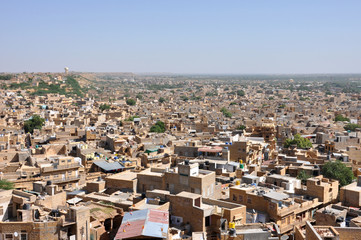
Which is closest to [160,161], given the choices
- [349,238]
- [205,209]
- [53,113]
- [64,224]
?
[205,209]

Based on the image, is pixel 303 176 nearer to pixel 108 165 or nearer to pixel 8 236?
pixel 108 165

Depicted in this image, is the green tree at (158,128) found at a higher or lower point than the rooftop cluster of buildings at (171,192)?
lower

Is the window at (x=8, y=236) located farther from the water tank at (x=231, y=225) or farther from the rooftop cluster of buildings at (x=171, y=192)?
the water tank at (x=231, y=225)

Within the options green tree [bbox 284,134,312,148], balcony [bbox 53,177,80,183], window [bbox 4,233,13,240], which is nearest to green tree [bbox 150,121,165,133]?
green tree [bbox 284,134,312,148]

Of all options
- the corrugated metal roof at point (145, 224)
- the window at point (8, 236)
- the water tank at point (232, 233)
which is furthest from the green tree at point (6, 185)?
the water tank at point (232, 233)

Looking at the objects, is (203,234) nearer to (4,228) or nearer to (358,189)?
(4,228)
